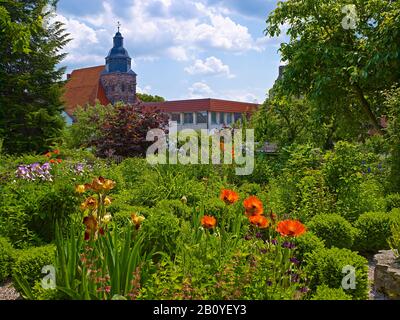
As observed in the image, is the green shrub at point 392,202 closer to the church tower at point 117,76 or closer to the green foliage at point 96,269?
the green foliage at point 96,269

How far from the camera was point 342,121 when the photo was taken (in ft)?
45.6

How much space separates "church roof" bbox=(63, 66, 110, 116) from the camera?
133 ft

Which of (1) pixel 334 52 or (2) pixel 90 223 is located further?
(1) pixel 334 52

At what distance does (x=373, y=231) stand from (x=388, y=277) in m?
1.48

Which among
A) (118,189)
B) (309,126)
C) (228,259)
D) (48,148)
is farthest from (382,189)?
(48,148)

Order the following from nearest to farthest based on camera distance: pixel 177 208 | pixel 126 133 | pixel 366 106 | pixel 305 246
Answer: pixel 305 246
pixel 177 208
pixel 366 106
pixel 126 133

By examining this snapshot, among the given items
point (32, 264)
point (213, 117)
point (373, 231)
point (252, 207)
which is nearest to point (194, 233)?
point (252, 207)

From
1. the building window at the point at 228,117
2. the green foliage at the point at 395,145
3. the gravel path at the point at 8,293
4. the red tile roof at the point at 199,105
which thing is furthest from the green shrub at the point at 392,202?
the building window at the point at 228,117

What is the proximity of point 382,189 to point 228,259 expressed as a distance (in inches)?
220

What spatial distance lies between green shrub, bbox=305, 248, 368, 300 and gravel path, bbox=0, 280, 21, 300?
256 cm

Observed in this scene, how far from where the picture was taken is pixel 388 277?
4352 millimetres

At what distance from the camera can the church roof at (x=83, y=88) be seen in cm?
4044

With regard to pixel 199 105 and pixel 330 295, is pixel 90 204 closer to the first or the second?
pixel 330 295

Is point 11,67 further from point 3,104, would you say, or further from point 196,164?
point 196,164
